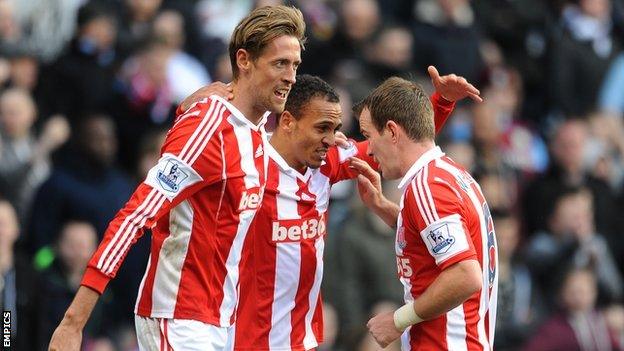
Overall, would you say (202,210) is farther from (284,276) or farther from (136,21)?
(136,21)

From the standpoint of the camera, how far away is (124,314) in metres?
12.0

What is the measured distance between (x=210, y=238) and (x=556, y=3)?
1018cm

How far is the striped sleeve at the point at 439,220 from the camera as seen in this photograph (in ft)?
23.8

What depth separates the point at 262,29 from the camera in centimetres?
769

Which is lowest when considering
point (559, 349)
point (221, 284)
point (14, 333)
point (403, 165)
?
point (559, 349)

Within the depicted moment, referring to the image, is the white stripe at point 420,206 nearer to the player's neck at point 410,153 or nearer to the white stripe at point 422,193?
the white stripe at point 422,193

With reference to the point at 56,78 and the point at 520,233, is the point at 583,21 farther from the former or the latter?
the point at 56,78

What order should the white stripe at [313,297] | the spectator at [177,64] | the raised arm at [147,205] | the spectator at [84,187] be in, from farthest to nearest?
the spectator at [177,64] → the spectator at [84,187] → the white stripe at [313,297] → the raised arm at [147,205]

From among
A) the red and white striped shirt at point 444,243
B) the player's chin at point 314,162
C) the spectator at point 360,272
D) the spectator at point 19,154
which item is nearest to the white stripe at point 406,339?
the red and white striped shirt at point 444,243

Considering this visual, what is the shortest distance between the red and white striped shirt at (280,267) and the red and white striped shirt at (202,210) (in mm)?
466

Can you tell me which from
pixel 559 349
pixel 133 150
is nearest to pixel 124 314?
pixel 133 150

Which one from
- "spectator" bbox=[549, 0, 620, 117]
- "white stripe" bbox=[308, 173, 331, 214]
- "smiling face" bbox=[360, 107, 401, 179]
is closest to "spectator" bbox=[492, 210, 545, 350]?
"spectator" bbox=[549, 0, 620, 117]

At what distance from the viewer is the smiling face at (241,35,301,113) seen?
7691 millimetres

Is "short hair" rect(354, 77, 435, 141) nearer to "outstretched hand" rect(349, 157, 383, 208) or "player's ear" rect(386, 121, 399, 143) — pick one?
"player's ear" rect(386, 121, 399, 143)
